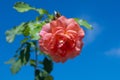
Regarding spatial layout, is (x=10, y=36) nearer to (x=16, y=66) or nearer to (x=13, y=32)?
(x=13, y=32)

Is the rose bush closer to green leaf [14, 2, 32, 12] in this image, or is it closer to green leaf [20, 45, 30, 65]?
green leaf [20, 45, 30, 65]

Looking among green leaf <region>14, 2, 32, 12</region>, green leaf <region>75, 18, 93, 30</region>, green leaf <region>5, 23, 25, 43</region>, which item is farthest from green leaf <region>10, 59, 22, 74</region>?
green leaf <region>75, 18, 93, 30</region>

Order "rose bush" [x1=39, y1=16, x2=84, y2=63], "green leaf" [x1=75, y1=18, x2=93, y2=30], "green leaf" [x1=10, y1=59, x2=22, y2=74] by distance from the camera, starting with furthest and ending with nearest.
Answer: "green leaf" [x1=75, y1=18, x2=93, y2=30] < "green leaf" [x1=10, y1=59, x2=22, y2=74] < "rose bush" [x1=39, y1=16, x2=84, y2=63]

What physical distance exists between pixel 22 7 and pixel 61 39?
18.6 inches

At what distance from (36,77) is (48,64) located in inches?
6.1

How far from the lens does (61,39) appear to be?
2365 millimetres

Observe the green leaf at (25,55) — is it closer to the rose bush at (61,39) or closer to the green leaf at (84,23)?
the rose bush at (61,39)

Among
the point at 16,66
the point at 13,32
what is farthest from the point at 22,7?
the point at 16,66

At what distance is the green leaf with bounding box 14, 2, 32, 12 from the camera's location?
266 centimetres

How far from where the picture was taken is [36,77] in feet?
8.61

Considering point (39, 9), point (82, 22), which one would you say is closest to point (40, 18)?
point (39, 9)

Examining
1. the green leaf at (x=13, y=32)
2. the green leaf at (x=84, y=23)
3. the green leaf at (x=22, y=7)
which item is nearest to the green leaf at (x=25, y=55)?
the green leaf at (x=13, y=32)

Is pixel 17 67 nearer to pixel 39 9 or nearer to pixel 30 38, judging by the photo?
pixel 30 38

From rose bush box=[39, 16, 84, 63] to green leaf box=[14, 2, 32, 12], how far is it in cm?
34
